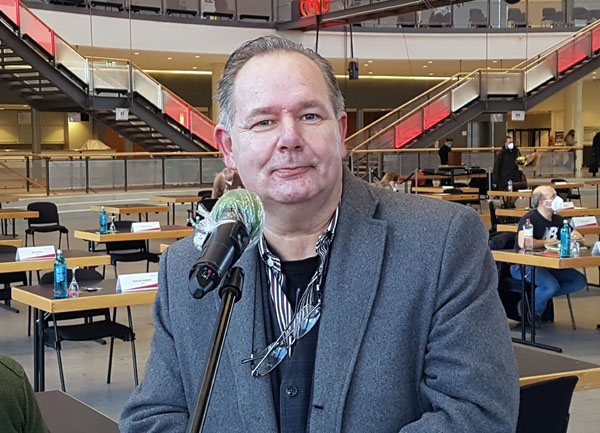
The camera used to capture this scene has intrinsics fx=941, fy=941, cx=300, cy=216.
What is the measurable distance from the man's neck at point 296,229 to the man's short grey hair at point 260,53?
19 cm

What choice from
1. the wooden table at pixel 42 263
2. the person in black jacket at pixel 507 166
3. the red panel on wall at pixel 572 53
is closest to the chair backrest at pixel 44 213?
the wooden table at pixel 42 263

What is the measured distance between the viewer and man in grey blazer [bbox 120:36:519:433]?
5.41 feet

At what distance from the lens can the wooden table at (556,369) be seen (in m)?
3.46

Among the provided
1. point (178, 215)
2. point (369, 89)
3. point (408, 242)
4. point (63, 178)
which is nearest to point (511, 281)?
point (408, 242)

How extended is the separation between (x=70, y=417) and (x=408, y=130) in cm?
1916

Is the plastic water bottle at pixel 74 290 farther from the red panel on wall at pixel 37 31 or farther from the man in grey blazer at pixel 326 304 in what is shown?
the red panel on wall at pixel 37 31

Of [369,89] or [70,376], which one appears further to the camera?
[369,89]

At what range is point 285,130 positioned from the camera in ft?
5.57

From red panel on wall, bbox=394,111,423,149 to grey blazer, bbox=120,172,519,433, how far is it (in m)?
19.9

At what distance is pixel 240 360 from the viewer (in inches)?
68.4

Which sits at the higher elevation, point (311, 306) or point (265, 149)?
point (265, 149)

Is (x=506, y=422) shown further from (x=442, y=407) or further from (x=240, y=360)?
(x=240, y=360)

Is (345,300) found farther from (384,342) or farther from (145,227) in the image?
(145,227)

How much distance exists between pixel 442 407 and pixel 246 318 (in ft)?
1.32
